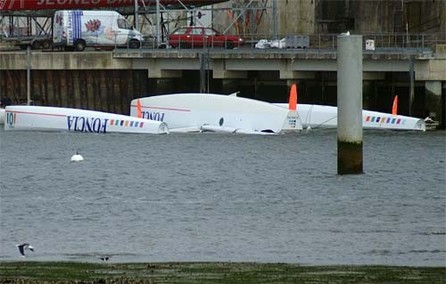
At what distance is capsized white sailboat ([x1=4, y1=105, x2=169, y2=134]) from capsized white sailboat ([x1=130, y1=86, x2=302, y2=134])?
1489 millimetres

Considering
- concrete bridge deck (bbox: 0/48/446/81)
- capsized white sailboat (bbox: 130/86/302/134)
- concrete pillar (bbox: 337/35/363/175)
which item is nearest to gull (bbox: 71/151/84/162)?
concrete pillar (bbox: 337/35/363/175)

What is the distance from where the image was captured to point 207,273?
20.2 m

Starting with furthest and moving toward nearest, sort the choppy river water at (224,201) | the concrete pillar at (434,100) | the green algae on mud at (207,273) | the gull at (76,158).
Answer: the concrete pillar at (434,100), the gull at (76,158), the choppy river water at (224,201), the green algae on mud at (207,273)

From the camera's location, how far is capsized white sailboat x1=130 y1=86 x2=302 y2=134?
60750 mm

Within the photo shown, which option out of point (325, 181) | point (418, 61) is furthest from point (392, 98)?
point (325, 181)

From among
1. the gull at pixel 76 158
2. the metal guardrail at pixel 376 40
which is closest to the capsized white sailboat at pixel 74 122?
the gull at pixel 76 158

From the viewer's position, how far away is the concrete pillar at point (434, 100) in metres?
63.7

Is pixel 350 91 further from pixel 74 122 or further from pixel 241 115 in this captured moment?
pixel 74 122

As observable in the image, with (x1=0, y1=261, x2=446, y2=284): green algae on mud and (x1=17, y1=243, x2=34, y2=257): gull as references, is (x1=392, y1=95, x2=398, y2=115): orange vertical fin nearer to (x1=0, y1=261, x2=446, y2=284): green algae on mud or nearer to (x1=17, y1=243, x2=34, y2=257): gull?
(x1=17, y1=243, x2=34, y2=257): gull

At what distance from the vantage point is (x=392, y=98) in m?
68.5

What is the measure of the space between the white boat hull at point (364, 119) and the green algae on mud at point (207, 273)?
3982cm

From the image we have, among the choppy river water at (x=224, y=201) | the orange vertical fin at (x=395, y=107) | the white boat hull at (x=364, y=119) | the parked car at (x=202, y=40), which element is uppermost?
the parked car at (x=202, y=40)

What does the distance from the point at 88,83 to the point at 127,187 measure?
3453 cm

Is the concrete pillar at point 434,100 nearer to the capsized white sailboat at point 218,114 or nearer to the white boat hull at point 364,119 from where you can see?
the white boat hull at point 364,119
